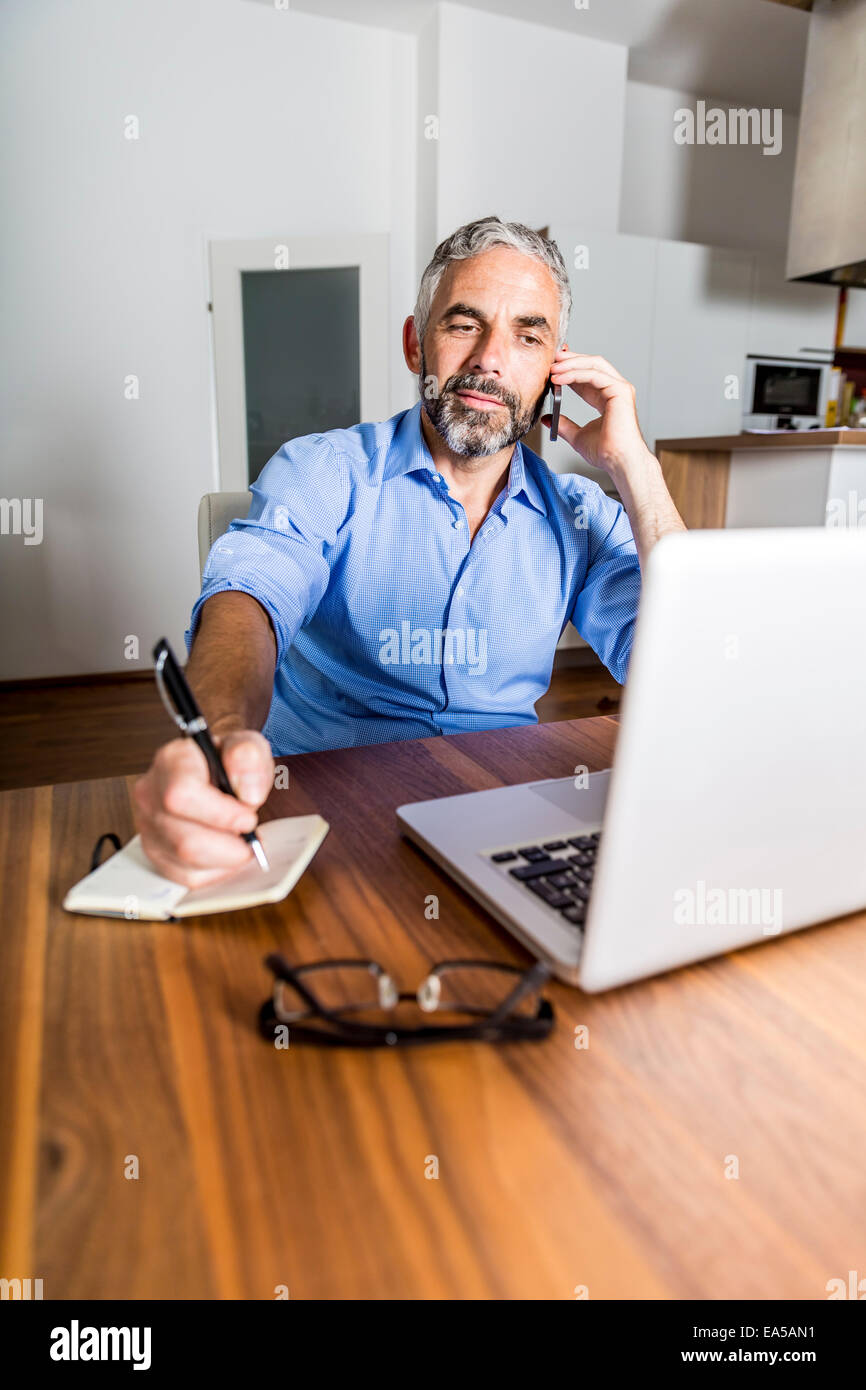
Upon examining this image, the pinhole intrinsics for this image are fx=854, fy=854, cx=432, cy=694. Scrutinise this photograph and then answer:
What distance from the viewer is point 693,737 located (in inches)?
15.4

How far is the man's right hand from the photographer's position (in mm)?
508

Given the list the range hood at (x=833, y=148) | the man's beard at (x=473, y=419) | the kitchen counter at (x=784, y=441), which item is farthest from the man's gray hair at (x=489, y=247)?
the range hood at (x=833, y=148)

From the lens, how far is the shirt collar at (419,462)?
1209mm

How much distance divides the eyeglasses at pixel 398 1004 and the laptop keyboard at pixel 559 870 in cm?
5

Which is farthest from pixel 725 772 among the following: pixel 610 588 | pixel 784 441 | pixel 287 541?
pixel 784 441

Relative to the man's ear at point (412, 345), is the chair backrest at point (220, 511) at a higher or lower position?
lower

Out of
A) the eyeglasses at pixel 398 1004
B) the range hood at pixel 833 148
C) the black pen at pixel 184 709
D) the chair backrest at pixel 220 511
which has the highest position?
the range hood at pixel 833 148

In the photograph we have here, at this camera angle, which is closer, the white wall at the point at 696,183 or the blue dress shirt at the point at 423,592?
the blue dress shirt at the point at 423,592

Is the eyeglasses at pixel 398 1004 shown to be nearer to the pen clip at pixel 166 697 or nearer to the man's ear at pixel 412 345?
the pen clip at pixel 166 697

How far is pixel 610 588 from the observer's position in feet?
4.12

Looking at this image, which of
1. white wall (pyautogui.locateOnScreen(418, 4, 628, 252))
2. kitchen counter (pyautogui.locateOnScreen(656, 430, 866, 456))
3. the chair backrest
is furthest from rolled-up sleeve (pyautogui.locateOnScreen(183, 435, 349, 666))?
white wall (pyautogui.locateOnScreen(418, 4, 628, 252))

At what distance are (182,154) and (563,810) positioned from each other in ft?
12.2
